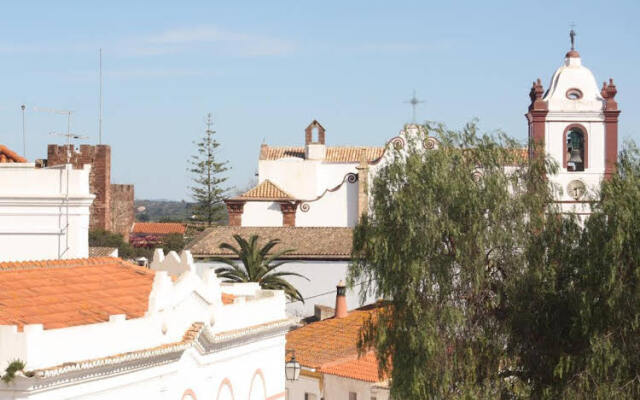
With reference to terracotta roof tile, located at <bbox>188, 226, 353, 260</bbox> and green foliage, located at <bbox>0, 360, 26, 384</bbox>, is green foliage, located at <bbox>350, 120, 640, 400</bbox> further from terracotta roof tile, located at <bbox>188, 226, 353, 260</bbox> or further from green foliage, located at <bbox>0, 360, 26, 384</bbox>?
terracotta roof tile, located at <bbox>188, 226, 353, 260</bbox>

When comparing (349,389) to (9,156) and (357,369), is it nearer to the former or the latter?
(357,369)

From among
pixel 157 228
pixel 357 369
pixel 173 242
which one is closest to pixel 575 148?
pixel 357 369

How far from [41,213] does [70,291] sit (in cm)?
808

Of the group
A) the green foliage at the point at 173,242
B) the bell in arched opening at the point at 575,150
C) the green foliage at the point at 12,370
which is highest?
the bell in arched opening at the point at 575,150

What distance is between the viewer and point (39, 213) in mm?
25672

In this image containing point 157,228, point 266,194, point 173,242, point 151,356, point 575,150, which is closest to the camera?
point 151,356

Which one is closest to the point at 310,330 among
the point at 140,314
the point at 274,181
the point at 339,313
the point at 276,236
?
the point at 339,313

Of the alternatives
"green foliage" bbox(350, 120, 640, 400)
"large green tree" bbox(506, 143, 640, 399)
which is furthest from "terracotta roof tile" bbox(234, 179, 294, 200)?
"large green tree" bbox(506, 143, 640, 399)

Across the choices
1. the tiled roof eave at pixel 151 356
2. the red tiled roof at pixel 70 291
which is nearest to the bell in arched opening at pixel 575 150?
the tiled roof eave at pixel 151 356

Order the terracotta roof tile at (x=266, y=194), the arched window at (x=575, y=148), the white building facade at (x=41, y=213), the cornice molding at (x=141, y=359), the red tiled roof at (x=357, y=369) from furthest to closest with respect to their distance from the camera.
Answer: the terracotta roof tile at (x=266, y=194)
the arched window at (x=575, y=148)
the red tiled roof at (x=357, y=369)
the white building facade at (x=41, y=213)
the cornice molding at (x=141, y=359)

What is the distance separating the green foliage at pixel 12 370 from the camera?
505 inches

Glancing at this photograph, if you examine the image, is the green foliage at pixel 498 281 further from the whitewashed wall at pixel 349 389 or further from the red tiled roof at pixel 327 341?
the red tiled roof at pixel 327 341

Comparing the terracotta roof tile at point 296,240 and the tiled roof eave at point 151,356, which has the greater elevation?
the terracotta roof tile at point 296,240

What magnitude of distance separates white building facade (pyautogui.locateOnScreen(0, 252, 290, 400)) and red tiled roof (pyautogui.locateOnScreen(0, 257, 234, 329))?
0.11 feet
